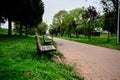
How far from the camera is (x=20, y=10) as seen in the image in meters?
38.9

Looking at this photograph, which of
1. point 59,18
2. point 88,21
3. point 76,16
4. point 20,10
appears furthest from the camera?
point 59,18

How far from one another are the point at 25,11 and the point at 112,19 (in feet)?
51.6

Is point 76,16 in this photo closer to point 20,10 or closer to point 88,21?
point 88,21

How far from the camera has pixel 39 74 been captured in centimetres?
693

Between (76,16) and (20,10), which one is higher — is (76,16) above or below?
above

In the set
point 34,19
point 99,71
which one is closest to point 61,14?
point 34,19

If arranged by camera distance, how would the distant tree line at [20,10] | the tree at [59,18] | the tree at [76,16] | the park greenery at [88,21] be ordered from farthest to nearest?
1. the tree at [59,18]
2. the tree at [76,16]
3. the park greenery at [88,21]
4. the distant tree line at [20,10]

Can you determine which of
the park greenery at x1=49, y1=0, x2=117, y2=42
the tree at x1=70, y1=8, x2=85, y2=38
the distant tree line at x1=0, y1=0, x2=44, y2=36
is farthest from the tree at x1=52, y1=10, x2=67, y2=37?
the distant tree line at x1=0, y1=0, x2=44, y2=36

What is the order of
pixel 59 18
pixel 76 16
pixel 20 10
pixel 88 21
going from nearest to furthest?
1. pixel 20 10
2. pixel 88 21
3. pixel 76 16
4. pixel 59 18

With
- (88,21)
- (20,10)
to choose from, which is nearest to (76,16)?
(88,21)

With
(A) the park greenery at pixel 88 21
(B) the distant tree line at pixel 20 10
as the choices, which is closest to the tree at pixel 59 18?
(A) the park greenery at pixel 88 21

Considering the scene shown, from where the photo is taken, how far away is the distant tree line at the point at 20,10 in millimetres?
35500

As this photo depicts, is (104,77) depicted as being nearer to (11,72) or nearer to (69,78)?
(69,78)

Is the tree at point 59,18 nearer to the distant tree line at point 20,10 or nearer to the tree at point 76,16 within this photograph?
the tree at point 76,16
